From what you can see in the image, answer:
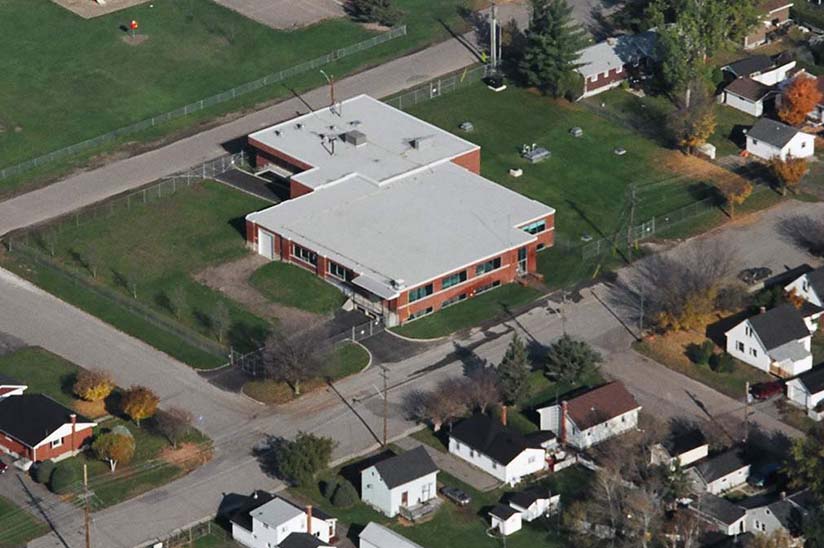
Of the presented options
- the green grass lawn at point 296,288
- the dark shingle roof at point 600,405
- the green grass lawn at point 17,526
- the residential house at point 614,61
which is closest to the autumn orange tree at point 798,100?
the residential house at point 614,61

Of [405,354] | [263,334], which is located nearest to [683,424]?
[405,354]

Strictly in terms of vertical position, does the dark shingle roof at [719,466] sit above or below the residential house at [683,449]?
above

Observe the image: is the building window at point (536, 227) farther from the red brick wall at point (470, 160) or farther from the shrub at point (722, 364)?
the shrub at point (722, 364)

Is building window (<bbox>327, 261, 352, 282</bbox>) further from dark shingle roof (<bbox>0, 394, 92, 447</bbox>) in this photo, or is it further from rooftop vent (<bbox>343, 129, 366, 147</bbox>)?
dark shingle roof (<bbox>0, 394, 92, 447</bbox>)

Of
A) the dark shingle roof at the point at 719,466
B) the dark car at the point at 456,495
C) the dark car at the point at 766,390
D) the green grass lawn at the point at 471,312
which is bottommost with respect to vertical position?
the dark car at the point at 766,390

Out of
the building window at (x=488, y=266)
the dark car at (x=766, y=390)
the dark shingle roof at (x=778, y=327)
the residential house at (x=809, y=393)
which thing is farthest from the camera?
the building window at (x=488, y=266)

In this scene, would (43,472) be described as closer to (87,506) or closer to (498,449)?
(87,506)

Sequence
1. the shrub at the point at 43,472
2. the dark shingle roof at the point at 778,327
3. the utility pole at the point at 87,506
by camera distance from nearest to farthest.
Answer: the utility pole at the point at 87,506
the shrub at the point at 43,472
the dark shingle roof at the point at 778,327
